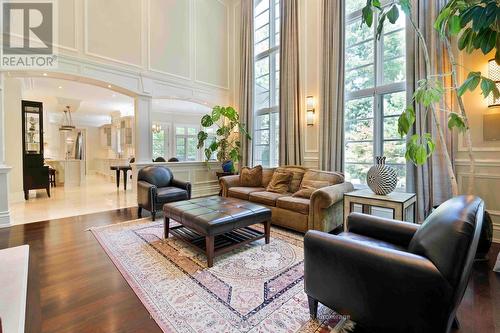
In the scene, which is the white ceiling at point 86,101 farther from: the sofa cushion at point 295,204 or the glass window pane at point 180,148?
the sofa cushion at point 295,204

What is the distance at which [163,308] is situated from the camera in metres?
1.78

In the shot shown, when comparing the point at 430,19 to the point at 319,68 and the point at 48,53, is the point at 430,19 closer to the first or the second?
the point at 319,68

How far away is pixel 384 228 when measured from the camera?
1.95 m

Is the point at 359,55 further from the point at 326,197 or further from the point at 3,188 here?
the point at 3,188

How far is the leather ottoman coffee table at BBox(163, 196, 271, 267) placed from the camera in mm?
2434

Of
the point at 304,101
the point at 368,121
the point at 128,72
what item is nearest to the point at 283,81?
the point at 304,101

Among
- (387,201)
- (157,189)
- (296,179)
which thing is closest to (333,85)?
(296,179)

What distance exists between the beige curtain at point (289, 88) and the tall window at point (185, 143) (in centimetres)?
660

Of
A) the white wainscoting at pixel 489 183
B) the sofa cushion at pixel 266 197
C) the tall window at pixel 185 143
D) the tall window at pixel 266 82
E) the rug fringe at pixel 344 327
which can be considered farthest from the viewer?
the tall window at pixel 185 143

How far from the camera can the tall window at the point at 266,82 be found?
17.9 feet

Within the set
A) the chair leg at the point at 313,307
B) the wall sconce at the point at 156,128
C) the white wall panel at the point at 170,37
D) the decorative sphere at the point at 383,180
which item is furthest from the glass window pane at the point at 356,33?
the wall sconce at the point at 156,128

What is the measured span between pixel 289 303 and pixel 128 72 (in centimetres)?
510

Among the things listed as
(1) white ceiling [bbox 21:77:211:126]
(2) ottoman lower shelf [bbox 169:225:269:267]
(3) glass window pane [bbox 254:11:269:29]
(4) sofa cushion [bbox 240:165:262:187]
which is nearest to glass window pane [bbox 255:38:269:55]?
(3) glass window pane [bbox 254:11:269:29]

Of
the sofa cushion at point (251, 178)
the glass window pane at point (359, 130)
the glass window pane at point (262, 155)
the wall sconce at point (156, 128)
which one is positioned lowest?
the sofa cushion at point (251, 178)
